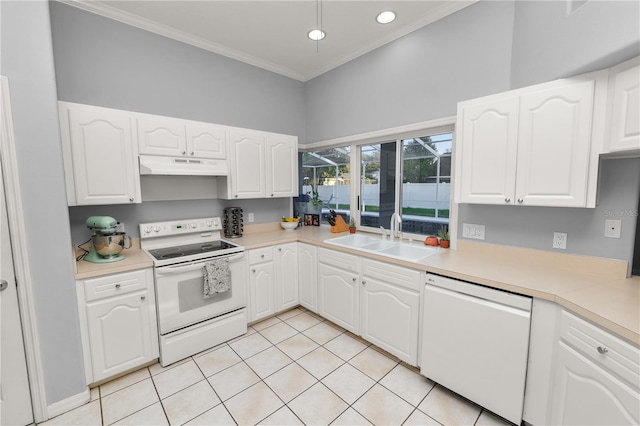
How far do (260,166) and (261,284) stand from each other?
132 centimetres

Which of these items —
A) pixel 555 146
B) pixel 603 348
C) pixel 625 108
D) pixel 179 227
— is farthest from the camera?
pixel 179 227

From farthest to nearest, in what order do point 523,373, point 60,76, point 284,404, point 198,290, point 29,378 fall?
point 198,290 → point 60,76 → point 284,404 → point 29,378 → point 523,373

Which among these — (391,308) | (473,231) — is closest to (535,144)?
(473,231)

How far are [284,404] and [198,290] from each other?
115 centimetres

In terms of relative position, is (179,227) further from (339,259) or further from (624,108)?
(624,108)

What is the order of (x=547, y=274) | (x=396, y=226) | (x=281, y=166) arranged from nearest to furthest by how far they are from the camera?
(x=547, y=274) → (x=396, y=226) → (x=281, y=166)

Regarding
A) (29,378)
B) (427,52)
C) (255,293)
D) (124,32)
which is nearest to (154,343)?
(29,378)

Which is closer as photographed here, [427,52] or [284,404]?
[284,404]

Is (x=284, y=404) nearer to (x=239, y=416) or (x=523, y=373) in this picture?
(x=239, y=416)

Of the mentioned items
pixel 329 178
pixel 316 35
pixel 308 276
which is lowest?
pixel 308 276

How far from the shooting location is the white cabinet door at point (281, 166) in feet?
10.2

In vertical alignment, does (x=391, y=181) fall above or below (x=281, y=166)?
below

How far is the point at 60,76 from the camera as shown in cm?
212

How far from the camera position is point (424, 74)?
248 centimetres
